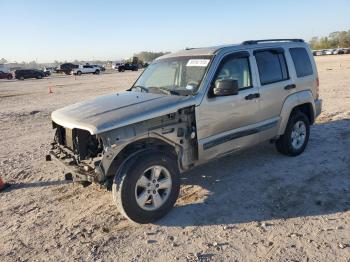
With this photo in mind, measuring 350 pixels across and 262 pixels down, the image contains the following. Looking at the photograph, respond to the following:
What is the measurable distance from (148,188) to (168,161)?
41cm

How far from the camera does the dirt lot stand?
3986 mm

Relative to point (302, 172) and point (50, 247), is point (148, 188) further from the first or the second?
point (302, 172)

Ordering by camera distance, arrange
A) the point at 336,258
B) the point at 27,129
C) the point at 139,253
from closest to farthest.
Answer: the point at 336,258 < the point at 139,253 < the point at 27,129

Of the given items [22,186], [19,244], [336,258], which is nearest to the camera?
[336,258]

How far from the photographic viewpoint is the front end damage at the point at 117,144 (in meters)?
4.40

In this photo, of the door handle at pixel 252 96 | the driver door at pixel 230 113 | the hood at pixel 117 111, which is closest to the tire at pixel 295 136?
the driver door at pixel 230 113

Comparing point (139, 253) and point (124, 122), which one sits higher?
point (124, 122)

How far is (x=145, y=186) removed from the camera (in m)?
4.59

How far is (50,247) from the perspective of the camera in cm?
419

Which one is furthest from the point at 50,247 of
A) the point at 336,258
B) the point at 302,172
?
the point at 302,172

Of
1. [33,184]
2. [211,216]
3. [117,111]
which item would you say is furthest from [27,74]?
[211,216]

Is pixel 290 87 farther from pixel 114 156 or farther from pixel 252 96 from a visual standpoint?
pixel 114 156

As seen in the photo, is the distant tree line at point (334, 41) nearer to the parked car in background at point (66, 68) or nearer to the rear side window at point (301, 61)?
the parked car in background at point (66, 68)

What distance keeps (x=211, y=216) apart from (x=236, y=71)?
7.27 feet
